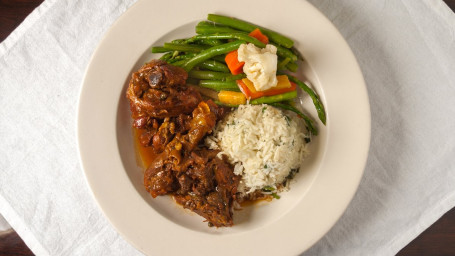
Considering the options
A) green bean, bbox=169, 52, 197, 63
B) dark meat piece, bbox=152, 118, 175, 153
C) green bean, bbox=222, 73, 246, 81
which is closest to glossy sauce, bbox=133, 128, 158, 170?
dark meat piece, bbox=152, 118, 175, 153

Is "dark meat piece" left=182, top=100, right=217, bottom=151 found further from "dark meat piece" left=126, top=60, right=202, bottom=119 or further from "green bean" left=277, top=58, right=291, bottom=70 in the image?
"green bean" left=277, top=58, right=291, bottom=70

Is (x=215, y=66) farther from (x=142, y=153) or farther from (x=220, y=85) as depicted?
(x=142, y=153)

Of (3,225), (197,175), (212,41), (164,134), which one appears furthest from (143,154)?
(3,225)

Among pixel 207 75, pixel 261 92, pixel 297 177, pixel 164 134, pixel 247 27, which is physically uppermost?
pixel 247 27

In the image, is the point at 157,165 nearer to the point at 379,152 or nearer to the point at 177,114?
the point at 177,114

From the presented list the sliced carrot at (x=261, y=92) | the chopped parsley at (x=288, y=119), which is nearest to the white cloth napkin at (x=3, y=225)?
the sliced carrot at (x=261, y=92)

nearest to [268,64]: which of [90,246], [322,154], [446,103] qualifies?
[322,154]

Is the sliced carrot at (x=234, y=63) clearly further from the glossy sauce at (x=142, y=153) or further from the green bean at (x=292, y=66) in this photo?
the glossy sauce at (x=142, y=153)
